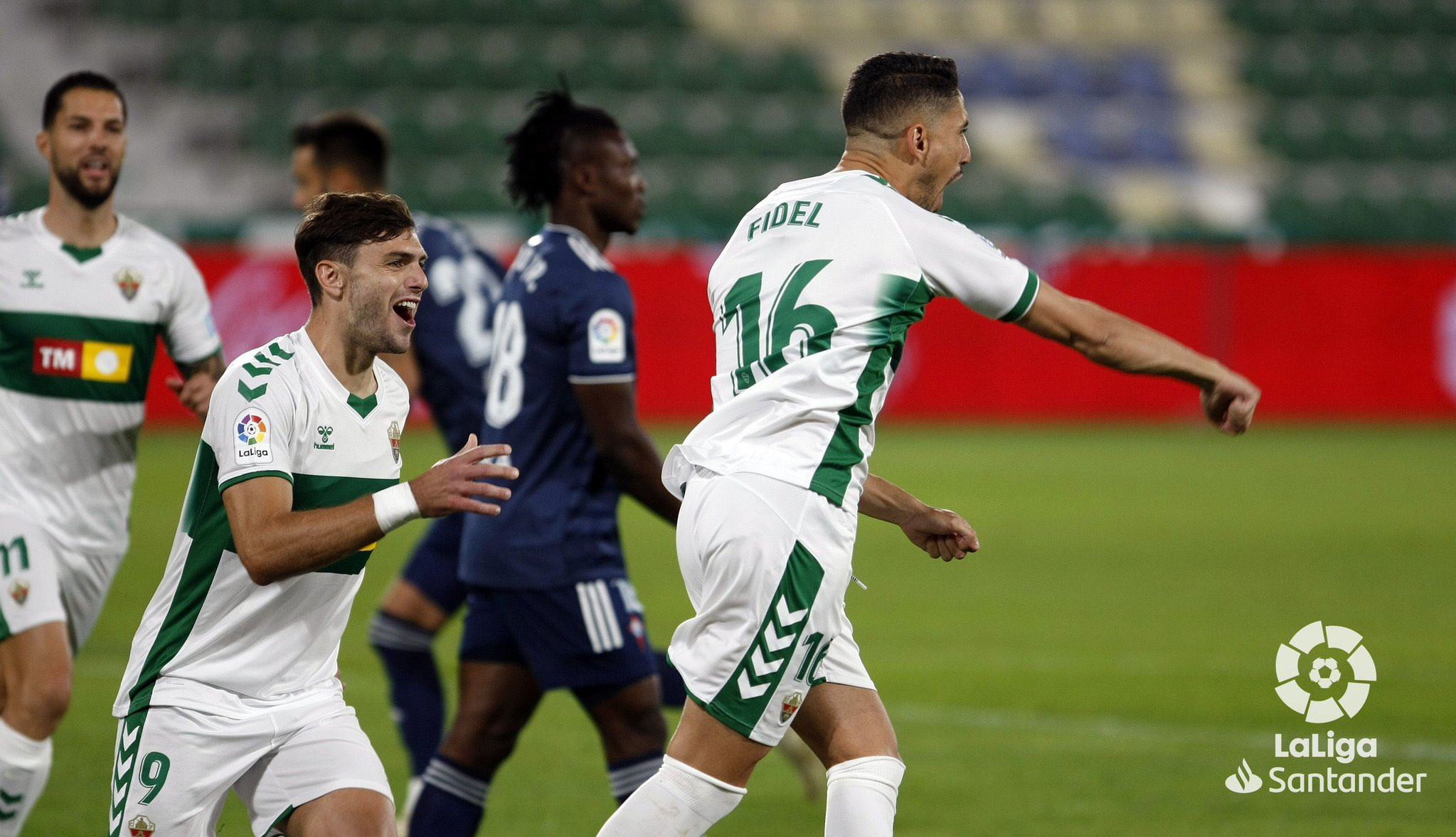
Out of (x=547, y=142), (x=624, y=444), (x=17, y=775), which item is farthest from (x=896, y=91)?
(x=17, y=775)

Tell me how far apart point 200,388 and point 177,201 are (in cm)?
1847

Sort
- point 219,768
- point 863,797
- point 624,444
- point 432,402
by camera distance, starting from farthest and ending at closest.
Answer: point 432,402
point 624,444
point 863,797
point 219,768

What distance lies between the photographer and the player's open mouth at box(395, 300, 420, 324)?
3.95m

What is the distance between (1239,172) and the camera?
26.6 m

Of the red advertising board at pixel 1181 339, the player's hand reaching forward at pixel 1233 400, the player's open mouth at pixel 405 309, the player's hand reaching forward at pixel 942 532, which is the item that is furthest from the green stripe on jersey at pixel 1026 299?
the red advertising board at pixel 1181 339

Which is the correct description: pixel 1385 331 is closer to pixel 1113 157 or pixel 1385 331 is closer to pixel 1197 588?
pixel 1113 157

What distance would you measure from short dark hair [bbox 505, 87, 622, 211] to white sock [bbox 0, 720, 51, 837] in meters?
2.19

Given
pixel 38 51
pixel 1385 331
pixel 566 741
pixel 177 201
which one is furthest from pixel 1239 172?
pixel 566 741

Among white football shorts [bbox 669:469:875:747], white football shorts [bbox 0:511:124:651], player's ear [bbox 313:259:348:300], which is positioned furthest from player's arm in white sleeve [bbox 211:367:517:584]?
white football shorts [bbox 0:511:124:651]

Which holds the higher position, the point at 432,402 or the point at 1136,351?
the point at 432,402

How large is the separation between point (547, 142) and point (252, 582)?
2013mm

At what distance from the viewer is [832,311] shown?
3.98m

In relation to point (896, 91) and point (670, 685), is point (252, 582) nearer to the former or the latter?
point (896, 91)

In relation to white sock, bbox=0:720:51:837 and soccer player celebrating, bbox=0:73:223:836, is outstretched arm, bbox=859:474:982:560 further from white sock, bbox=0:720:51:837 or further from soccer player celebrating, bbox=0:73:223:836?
white sock, bbox=0:720:51:837
